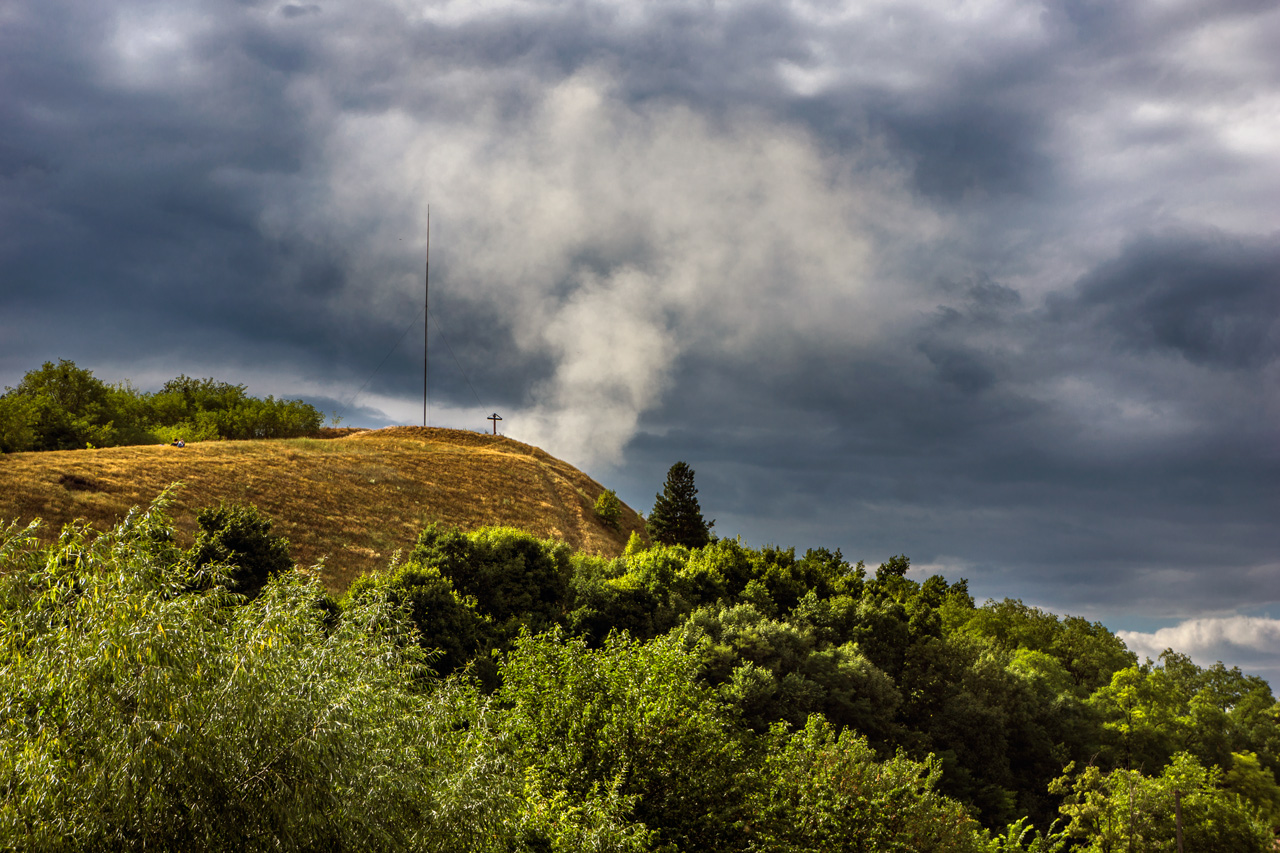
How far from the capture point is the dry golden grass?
48.9 meters

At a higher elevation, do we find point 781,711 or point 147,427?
Result: point 147,427

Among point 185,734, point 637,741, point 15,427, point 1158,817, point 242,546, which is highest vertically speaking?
point 15,427

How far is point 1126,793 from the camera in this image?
3719 cm

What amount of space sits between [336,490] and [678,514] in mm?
30641

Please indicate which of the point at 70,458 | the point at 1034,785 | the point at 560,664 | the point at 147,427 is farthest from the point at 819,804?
the point at 147,427

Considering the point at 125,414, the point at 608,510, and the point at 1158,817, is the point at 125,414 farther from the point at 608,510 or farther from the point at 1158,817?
the point at 1158,817

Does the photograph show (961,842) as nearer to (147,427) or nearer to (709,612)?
(709,612)

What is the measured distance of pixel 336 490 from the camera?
64.6 m

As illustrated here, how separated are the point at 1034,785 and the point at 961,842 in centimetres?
2640

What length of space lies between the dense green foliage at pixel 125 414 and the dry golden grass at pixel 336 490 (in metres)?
8.32

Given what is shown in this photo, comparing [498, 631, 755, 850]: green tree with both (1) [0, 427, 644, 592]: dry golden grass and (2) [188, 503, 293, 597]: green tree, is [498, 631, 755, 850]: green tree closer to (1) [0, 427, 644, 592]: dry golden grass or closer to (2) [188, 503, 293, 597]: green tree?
(2) [188, 503, 293, 597]: green tree

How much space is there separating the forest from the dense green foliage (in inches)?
1613

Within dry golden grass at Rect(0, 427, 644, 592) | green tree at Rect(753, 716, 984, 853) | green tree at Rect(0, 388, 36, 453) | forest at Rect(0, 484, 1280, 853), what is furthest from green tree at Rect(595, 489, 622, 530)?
green tree at Rect(753, 716, 984, 853)

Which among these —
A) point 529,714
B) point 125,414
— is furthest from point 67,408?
point 529,714
